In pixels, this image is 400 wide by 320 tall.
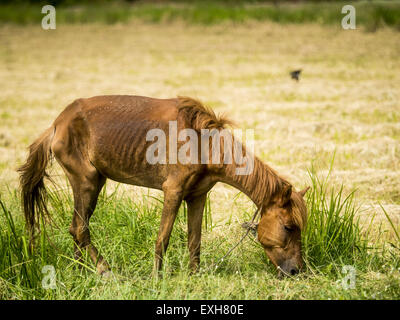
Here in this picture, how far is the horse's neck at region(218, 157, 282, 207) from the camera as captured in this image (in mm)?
4574

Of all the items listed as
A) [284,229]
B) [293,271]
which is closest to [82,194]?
[284,229]

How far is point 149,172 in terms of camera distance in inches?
191

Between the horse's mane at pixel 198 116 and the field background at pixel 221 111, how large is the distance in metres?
0.58

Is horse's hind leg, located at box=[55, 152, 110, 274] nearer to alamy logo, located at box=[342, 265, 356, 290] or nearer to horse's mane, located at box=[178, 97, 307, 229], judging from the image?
horse's mane, located at box=[178, 97, 307, 229]

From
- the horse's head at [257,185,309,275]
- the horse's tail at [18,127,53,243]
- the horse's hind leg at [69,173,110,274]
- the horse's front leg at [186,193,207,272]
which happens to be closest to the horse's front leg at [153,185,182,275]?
the horse's front leg at [186,193,207,272]

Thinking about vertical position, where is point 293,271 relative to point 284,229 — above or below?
below

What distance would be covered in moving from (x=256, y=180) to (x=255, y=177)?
0.08ft

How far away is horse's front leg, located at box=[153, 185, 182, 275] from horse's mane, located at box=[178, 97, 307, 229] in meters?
0.47

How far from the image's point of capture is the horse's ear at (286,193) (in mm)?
4393

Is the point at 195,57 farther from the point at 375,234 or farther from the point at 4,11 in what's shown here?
the point at 4,11

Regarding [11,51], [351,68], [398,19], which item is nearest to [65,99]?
[351,68]

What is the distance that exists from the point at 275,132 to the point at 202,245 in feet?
16.7

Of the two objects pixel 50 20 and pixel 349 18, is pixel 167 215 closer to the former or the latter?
pixel 349 18

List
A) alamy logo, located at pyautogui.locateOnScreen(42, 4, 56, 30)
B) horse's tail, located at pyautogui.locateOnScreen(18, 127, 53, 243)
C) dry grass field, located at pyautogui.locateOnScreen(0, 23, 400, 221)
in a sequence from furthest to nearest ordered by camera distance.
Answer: alamy logo, located at pyautogui.locateOnScreen(42, 4, 56, 30), dry grass field, located at pyautogui.locateOnScreen(0, 23, 400, 221), horse's tail, located at pyautogui.locateOnScreen(18, 127, 53, 243)
